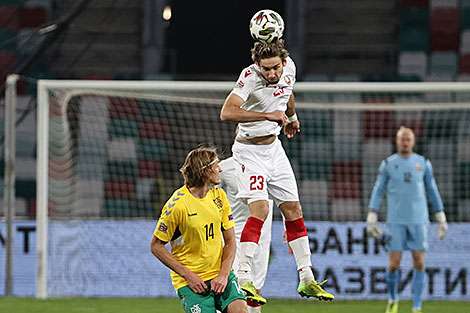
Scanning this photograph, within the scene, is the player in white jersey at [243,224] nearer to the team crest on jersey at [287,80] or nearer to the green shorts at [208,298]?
the team crest on jersey at [287,80]

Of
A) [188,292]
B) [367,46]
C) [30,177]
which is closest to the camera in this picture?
[188,292]

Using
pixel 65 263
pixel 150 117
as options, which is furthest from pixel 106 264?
pixel 150 117

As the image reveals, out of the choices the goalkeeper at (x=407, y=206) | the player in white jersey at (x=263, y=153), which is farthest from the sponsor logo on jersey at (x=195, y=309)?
the goalkeeper at (x=407, y=206)

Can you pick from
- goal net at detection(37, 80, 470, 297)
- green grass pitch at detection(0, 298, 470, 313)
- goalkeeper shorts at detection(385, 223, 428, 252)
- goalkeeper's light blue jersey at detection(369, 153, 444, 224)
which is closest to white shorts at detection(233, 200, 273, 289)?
green grass pitch at detection(0, 298, 470, 313)

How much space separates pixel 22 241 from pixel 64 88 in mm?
1774

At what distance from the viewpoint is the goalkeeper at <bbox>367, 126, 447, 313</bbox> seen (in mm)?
8344

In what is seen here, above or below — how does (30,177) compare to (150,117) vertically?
below

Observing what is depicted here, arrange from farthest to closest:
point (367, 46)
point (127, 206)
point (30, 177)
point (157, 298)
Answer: point (367, 46), point (30, 177), point (127, 206), point (157, 298)

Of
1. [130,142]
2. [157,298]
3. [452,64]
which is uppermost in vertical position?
[452,64]

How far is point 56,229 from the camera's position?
31.6ft

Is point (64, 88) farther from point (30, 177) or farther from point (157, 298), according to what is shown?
point (30, 177)

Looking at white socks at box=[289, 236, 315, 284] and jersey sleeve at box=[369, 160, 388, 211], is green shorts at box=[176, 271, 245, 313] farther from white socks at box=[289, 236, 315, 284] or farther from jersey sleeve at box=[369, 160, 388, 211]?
jersey sleeve at box=[369, 160, 388, 211]

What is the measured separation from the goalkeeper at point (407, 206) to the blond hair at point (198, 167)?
3.81 metres

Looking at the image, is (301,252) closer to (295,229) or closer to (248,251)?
(295,229)
